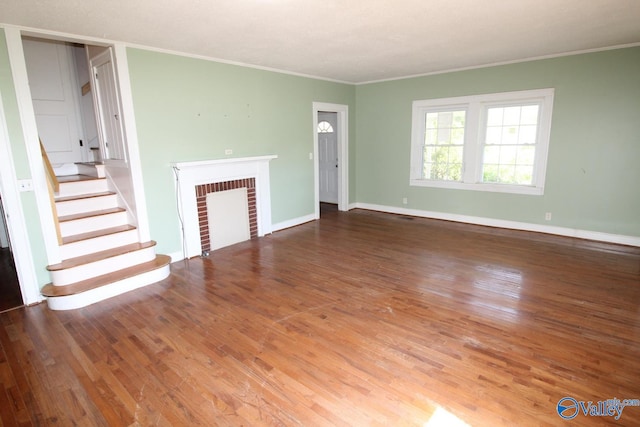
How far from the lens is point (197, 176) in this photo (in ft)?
15.0

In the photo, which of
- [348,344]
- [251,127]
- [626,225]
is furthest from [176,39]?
[626,225]

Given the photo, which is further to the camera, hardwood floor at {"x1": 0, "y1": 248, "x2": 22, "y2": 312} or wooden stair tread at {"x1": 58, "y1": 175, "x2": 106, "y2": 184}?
wooden stair tread at {"x1": 58, "y1": 175, "x2": 106, "y2": 184}

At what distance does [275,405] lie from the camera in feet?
6.77

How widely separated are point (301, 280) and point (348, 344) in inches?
50.7

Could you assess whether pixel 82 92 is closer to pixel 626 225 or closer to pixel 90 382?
pixel 90 382

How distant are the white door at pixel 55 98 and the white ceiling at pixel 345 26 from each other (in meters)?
2.42

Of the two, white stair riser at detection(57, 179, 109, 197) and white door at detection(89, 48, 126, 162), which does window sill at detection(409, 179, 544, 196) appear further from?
white stair riser at detection(57, 179, 109, 197)

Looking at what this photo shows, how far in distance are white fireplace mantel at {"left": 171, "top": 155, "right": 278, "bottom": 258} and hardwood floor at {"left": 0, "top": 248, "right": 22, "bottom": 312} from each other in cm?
173

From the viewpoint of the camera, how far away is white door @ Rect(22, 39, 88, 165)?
4992 mm

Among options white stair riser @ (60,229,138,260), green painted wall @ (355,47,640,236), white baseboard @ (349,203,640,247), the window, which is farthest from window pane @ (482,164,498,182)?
white stair riser @ (60,229,138,260)

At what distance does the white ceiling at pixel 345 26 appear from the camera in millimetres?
2756

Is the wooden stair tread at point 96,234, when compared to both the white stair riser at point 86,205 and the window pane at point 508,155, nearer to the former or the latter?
the white stair riser at point 86,205

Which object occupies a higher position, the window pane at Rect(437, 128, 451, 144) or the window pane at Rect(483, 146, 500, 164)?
the window pane at Rect(437, 128, 451, 144)

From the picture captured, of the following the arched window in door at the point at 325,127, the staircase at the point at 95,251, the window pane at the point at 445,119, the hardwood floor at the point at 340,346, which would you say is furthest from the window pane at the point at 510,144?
the staircase at the point at 95,251
